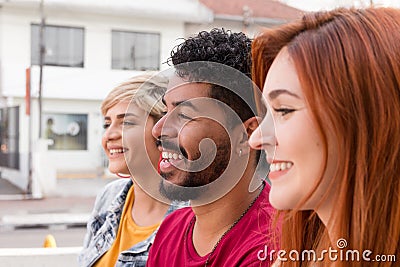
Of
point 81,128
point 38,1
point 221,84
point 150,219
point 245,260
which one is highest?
point 38,1

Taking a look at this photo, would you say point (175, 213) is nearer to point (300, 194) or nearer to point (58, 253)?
point (300, 194)

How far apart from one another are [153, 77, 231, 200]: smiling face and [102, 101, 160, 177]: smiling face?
0.48 m

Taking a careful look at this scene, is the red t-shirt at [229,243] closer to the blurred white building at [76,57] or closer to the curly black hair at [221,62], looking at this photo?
the curly black hair at [221,62]

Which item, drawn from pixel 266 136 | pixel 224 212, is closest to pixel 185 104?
pixel 224 212

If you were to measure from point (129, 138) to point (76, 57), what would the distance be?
11.5 m

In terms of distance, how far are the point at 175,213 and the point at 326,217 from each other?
742mm

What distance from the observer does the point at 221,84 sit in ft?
4.14

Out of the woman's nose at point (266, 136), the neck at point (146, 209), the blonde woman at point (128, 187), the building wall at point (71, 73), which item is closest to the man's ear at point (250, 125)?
the woman's nose at point (266, 136)

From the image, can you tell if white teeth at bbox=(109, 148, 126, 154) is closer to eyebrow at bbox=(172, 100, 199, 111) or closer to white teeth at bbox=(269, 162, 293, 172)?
eyebrow at bbox=(172, 100, 199, 111)

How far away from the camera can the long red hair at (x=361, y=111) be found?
791 mm

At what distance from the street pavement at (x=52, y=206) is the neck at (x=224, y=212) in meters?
7.19

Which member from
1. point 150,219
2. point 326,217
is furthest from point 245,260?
point 150,219

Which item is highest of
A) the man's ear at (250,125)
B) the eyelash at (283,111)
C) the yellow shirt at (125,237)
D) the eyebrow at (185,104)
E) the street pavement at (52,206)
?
the eyelash at (283,111)

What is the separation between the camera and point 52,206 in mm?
9391
